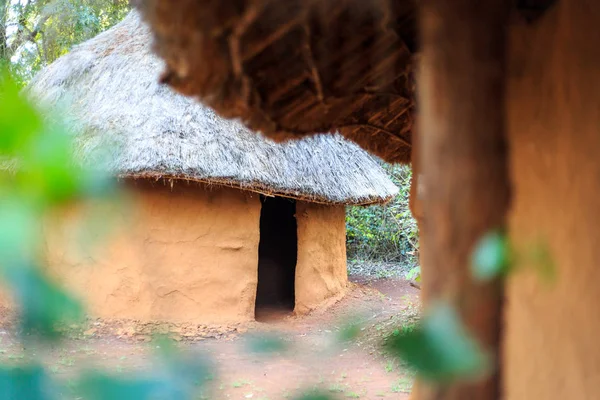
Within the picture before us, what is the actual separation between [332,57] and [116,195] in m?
1.59

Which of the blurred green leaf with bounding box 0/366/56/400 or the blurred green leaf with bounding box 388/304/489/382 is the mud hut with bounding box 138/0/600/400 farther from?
the blurred green leaf with bounding box 0/366/56/400

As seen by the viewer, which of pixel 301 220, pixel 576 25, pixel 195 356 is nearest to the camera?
pixel 195 356

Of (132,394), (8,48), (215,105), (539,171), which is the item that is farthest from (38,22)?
(132,394)

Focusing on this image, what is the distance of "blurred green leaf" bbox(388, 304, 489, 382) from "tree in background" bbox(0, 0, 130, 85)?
10.8m

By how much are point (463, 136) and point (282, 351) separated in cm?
60

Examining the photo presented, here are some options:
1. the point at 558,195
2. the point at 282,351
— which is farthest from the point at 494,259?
the point at 558,195

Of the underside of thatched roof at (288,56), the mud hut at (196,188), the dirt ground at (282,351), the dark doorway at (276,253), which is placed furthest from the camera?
the dark doorway at (276,253)

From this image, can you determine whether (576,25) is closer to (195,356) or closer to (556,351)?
(556,351)

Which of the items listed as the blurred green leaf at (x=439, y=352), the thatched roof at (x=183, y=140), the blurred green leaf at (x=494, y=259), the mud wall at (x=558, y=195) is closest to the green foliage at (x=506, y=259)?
the blurred green leaf at (x=494, y=259)

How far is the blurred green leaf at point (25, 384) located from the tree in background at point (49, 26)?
10704mm

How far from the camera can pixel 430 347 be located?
20.2 inches

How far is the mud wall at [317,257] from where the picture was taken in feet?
24.6

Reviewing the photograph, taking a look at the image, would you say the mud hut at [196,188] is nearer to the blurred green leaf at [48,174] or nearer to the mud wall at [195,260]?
the mud wall at [195,260]

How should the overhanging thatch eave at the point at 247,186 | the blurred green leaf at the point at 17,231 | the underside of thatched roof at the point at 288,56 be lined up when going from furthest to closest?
the overhanging thatch eave at the point at 247,186, the underside of thatched roof at the point at 288,56, the blurred green leaf at the point at 17,231
